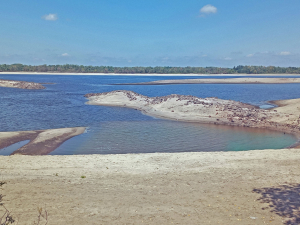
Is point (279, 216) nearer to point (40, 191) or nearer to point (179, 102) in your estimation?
point (40, 191)

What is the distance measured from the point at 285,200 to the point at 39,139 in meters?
16.0

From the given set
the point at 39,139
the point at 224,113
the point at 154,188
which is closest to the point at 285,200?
the point at 154,188

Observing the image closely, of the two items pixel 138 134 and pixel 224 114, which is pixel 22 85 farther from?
pixel 138 134

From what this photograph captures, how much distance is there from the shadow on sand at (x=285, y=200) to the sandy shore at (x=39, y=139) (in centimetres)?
1266

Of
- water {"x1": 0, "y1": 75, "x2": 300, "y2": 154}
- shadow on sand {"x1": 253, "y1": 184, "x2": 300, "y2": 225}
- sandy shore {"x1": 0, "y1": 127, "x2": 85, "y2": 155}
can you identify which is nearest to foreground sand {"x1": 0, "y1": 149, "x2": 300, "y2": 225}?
shadow on sand {"x1": 253, "y1": 184, "x2": 300, "y2": 225}

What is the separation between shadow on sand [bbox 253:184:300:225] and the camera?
7.17 meters

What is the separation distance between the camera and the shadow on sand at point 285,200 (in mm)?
7168

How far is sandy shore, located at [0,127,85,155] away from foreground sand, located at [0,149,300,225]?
9.76ft

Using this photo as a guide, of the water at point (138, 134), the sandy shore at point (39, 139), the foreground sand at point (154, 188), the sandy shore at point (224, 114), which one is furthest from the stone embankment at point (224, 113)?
the foreground sand at point (154, 188)

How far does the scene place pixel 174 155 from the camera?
47.1ft

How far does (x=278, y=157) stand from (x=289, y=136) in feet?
31.1

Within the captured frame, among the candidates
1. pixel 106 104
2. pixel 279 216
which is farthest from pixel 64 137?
pixel 106 104

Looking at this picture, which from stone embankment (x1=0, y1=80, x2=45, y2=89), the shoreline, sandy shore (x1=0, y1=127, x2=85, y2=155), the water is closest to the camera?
sandy shore (x1=0, y1=127, x2=85, y2=155)

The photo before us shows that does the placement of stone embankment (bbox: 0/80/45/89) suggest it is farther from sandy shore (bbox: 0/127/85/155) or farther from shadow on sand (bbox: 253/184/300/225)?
shadow on sand (bbox: 253/184/300/225)
